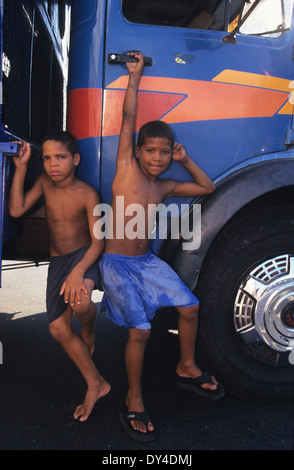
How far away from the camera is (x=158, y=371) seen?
246 cm

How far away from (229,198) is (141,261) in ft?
1.78

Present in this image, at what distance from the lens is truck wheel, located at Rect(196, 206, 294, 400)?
210cm

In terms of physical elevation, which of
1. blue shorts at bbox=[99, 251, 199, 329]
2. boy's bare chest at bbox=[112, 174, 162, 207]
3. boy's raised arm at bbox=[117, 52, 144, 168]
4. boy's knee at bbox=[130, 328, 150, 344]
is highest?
boy's raised arm at bbox=[117, 52, 144, 168]

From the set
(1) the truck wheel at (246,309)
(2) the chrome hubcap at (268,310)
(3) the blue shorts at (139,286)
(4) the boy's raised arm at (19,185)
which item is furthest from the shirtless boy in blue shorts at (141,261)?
(4) the boy's raised arm at (19,185)

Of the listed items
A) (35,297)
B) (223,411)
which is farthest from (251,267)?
(35,297)

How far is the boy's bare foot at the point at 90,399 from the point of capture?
1.94 meters

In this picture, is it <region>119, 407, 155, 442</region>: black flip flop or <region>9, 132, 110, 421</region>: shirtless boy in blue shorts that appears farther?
<region>9, 132, 110, 421</region>: shirtless boy in blue shorts

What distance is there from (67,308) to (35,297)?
193 centimetres

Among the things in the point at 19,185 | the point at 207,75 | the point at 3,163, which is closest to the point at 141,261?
the point at 19,185

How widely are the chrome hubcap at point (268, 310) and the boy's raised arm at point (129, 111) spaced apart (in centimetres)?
89

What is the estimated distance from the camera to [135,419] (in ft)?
6.12

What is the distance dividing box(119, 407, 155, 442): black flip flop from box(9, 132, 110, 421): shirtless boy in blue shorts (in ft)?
0.56

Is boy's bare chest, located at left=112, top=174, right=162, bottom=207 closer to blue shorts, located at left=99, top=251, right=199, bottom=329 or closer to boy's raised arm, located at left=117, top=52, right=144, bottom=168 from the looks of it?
boy's raised arm, located at left=117, top=52, right=144, bottom=168

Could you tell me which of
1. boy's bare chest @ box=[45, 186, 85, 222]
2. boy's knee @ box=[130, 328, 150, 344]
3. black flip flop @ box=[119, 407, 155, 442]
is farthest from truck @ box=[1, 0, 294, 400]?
black flip flop @ box=[119, 407, 155, 442]
